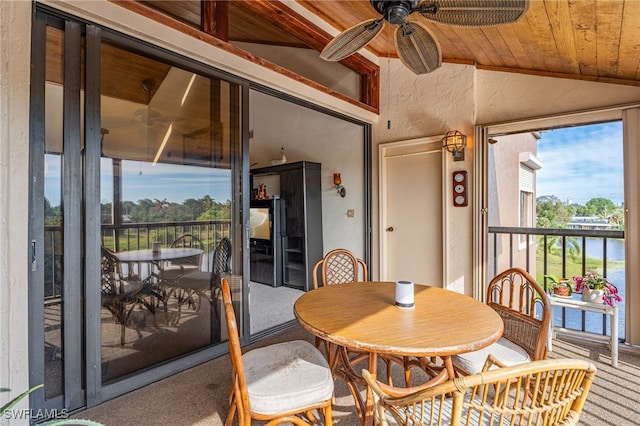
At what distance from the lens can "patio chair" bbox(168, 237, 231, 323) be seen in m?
2.59

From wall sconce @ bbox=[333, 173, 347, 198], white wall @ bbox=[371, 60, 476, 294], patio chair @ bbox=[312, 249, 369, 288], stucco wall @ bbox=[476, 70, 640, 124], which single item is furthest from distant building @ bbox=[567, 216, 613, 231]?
wall sconce @ bbox=[333, 173, 347, 198]

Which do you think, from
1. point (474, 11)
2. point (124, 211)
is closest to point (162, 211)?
point (124, 211)

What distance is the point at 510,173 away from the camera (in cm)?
429

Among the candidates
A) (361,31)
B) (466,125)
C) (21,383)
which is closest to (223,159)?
(361,31)

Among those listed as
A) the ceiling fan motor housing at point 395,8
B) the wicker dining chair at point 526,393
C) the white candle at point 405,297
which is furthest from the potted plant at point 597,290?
the ceiling fan motor housing at point 395,8

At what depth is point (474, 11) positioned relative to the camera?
1.66 metres

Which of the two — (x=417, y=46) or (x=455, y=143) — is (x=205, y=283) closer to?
(x=417, y=46)

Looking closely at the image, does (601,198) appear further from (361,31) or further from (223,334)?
(223,334)

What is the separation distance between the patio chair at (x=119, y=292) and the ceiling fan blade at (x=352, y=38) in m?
2.03

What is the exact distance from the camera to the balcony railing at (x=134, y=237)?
1.90 meters

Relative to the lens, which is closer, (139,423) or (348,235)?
(139,423)

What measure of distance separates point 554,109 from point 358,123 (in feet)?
7.32

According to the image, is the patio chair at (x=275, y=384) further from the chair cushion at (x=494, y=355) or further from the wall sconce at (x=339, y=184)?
the wall sconce at (x=339, y=184)

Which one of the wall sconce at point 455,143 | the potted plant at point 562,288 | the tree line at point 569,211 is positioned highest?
the wall sconce at point 455,143
